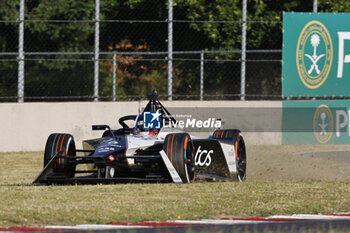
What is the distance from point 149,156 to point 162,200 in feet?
5.93

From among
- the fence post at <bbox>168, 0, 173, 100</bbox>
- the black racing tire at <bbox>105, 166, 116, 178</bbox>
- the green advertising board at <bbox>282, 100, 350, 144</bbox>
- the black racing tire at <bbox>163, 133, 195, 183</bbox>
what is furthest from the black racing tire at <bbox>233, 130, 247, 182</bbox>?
the green advertising board at <bbox>282, 100, 350, 144</bbox>

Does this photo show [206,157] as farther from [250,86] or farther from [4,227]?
[250,86]

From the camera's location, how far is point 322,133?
66.6 ft

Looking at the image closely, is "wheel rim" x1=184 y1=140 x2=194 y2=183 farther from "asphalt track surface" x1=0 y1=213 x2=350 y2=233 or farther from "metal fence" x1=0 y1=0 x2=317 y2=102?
"metal fence" x1=0 y1=0 x2=317 y2=102

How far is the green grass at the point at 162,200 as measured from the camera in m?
8.82

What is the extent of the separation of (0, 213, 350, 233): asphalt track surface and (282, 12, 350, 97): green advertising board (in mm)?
11381

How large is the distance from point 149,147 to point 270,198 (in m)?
2.51

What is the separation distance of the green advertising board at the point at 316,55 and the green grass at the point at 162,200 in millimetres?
7138

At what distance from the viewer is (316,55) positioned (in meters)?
20.2

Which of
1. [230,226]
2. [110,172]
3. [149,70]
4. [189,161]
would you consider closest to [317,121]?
[149,70]

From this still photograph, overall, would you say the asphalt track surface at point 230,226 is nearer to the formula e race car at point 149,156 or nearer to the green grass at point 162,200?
the green grass at point 162,200

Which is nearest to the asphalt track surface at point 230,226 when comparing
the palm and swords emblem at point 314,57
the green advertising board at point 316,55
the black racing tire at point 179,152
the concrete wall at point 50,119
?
the black racing tire at point 179,152

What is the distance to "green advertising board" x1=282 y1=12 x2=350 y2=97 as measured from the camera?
65.9ft

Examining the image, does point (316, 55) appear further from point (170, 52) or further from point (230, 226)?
point (230, 226)
